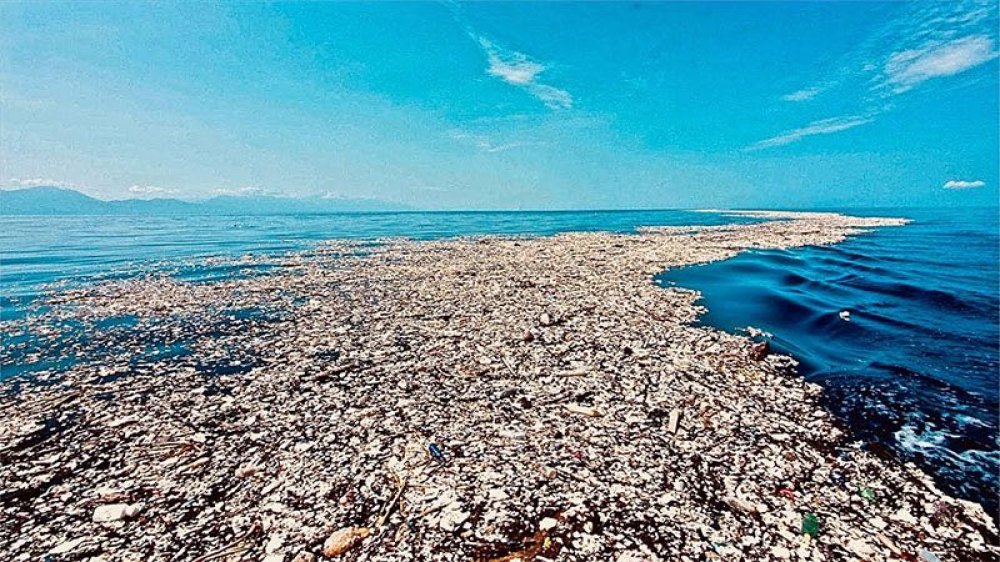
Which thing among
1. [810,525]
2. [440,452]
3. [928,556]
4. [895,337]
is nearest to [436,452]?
[440,452]

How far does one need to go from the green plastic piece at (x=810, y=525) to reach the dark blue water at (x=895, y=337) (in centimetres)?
257

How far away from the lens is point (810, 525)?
5.14 metres

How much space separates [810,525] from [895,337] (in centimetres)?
1183

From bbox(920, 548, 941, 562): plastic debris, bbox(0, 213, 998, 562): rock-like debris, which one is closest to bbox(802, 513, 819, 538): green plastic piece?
bbox(0, 213, 998, 562): rock-like debris

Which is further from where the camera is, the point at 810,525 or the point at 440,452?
the point at 440,452

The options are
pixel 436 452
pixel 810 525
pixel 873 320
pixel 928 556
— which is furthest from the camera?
pixel 873 320

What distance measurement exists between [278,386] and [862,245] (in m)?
49.0

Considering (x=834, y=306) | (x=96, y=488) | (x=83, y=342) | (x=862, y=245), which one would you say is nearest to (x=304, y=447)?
(x=96, y=488)

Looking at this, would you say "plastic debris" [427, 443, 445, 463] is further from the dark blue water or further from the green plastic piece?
the dark blue water

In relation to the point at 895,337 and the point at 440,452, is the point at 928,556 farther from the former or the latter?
the point at 895,337

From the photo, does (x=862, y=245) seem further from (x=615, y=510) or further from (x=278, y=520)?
(x=278, y=520)

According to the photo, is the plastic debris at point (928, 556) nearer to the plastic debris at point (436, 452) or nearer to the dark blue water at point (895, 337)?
the dark blue water at point (895, 337)

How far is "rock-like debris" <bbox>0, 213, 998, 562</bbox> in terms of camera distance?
502 centimetres

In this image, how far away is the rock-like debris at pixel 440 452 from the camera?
502 centimetres
